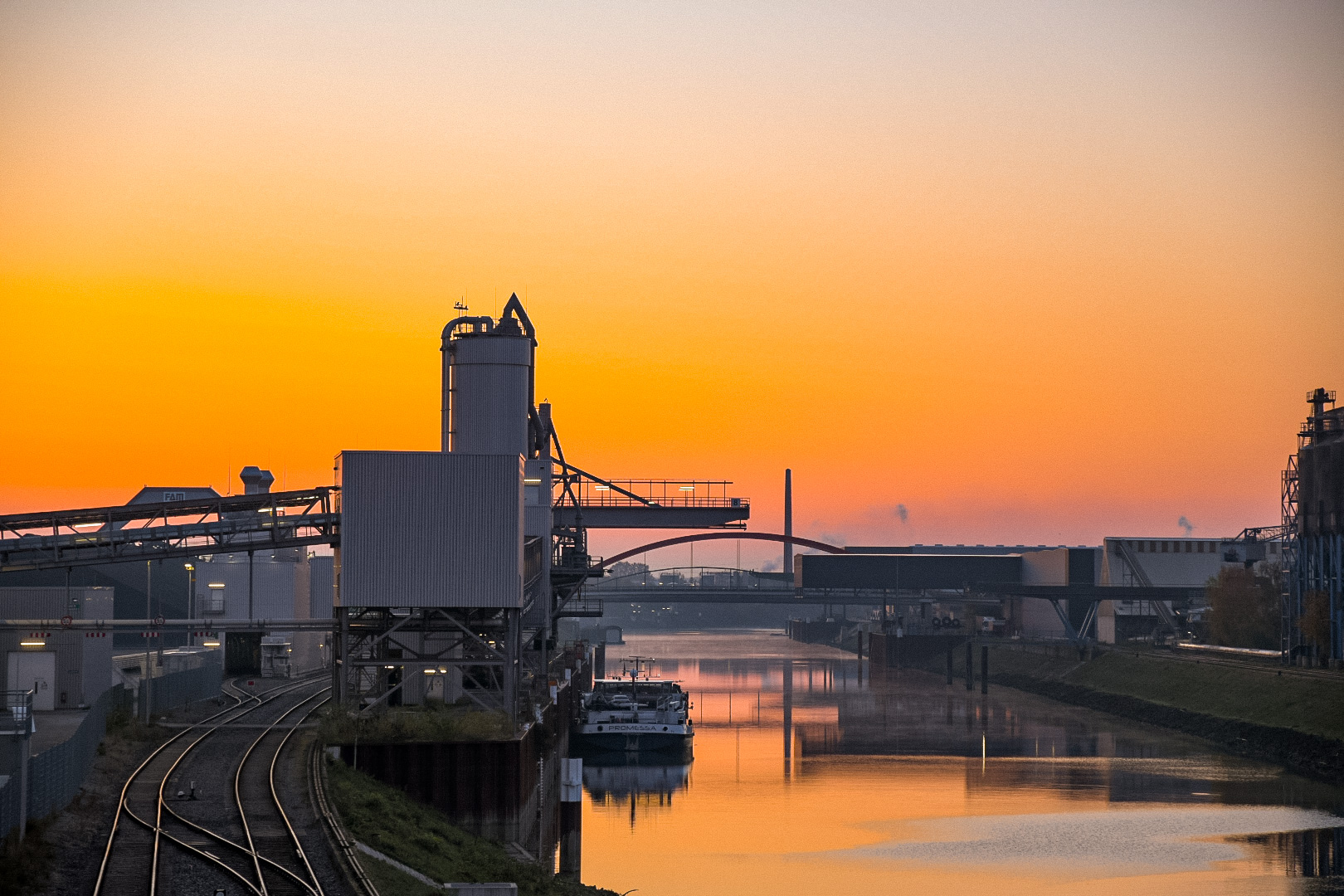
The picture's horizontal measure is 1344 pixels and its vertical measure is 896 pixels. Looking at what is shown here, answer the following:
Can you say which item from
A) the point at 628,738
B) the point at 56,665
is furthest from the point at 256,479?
the point at 56,665

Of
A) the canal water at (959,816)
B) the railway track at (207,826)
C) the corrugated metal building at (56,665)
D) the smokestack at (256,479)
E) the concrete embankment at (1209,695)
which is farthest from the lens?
the smokestack at (256,479)

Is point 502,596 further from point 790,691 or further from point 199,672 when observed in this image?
point 790,691

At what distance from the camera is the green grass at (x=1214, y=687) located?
217 feet

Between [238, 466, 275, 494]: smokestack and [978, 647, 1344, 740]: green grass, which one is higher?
[238, 466, 275, 494]: smokestack

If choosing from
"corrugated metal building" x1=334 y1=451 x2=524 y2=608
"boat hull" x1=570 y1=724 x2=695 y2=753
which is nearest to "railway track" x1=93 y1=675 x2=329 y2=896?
"corrugated metal building" x1=334 y1=451 x2=524 y2=608

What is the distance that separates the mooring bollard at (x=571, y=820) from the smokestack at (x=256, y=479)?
1947 inches

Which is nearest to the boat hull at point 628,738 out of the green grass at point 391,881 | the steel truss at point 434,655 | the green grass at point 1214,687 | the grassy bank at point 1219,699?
the steel truss at point 434,655

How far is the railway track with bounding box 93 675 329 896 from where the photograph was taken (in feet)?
84.8

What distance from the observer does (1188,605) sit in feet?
393

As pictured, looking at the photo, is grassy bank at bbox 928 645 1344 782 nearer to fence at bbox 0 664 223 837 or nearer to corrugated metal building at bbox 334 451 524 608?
corrugated metal building at bbox 334 451 524 608

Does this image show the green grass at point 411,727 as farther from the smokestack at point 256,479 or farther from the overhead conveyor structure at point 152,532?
the smokestack at point 256,479

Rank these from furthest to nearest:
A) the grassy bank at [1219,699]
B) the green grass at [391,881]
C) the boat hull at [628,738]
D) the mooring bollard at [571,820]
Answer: the boat hull at [628,738] → the grassy bank at [1219,699] → the mooring bollard at [571,820] → the green grass at [391,881]

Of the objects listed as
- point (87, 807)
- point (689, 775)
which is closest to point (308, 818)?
point (87, 807)

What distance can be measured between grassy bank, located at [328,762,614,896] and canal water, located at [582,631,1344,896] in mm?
7771
